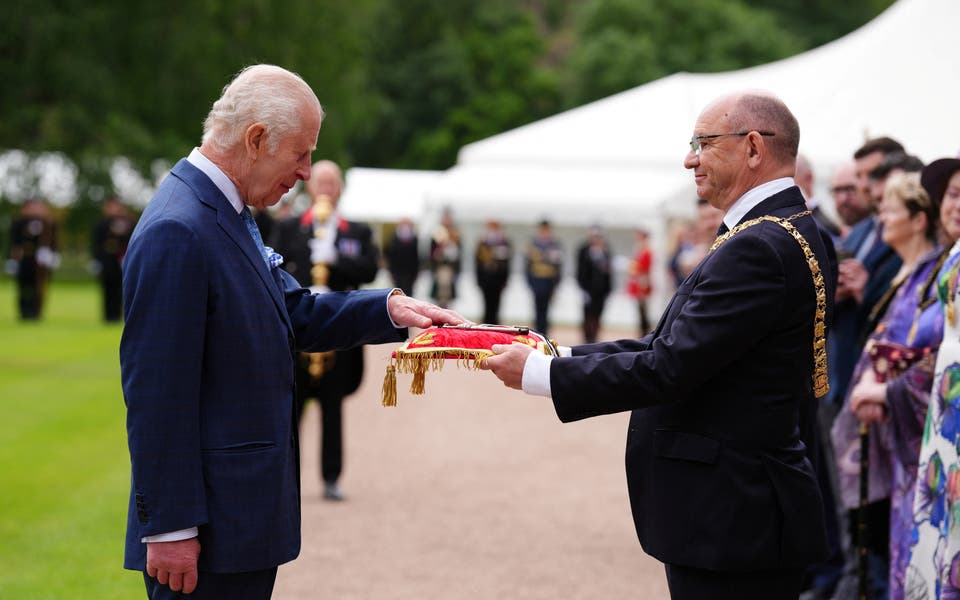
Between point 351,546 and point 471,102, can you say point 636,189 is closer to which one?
point 351,546

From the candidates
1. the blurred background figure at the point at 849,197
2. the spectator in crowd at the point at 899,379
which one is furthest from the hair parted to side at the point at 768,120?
the blurred background figure at the point at 849,197

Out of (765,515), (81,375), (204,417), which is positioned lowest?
(81,375)

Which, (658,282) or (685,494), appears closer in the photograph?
(685,494)

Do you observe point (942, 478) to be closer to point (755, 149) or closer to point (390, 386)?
point (755, 149)

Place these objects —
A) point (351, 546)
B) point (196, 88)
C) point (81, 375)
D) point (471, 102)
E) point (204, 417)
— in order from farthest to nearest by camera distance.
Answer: point (471, 102)
point (196, 88)
point (81, 375)
point (351, 546)
point (204, 417)

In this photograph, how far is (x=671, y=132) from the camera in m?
22.0

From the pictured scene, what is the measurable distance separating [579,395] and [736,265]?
1.91 ft

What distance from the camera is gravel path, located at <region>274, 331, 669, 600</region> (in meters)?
6.91

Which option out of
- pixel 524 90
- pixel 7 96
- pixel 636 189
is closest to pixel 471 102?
pixel 524 90

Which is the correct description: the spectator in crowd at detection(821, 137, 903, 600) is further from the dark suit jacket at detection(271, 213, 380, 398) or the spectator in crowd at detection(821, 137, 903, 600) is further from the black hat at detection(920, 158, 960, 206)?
the dark suit jacket at detection(271, 213, 380, 398)

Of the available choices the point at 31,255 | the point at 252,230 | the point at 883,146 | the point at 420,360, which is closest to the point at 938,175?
the point at 883,146

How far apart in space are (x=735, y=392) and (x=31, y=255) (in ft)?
72.2

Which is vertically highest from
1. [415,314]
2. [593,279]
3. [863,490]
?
[415,314]

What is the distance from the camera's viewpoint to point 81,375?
615 inches
